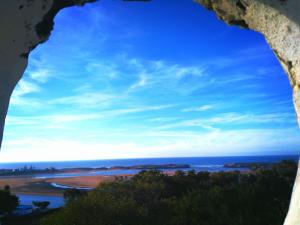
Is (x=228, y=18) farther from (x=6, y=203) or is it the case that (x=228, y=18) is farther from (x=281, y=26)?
(x=6, y=203)

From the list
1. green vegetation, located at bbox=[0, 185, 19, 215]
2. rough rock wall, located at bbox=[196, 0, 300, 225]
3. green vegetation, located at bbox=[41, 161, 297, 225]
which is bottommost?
green vegetation, located at bbox=[0, 185, 19, 215]

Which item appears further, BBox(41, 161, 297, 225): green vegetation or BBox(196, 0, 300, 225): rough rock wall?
BBox(41, 161, 297, 225): green vegetation

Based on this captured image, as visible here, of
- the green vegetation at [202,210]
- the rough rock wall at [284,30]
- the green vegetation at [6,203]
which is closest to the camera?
the rough rock wall at [284,30]

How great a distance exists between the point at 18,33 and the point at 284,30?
271 cm

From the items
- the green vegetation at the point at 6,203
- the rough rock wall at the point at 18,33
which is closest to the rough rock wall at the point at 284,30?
the rough rock wall at the point at 18,33

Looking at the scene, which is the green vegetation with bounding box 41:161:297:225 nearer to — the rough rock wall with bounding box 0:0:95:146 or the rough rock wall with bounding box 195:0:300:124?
the rough rock wall with bounding box 195:0:300:124

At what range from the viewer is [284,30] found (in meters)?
3.41

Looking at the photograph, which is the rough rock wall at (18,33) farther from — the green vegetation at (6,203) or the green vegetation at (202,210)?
the green vegetation at (6,203)

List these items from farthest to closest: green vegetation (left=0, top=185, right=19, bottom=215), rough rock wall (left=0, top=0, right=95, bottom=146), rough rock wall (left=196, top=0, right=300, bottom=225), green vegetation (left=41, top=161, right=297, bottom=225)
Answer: green vegetation (left=0, top=185, right=19, bottom=215)
green vegetation (left=41, top=161, right=297, bottom=225)
rough rock wall (left=0, top=0, right=95, bottom=146)
rough rock wall (left=196, top=0, right=300, bottom=225)

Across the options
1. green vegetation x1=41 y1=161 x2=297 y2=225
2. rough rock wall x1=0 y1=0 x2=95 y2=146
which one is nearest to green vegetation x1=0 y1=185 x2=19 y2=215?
green vegetation x1=41 y1=161 x2=297 y2=225

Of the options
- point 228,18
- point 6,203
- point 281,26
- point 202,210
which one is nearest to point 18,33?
point 228,18

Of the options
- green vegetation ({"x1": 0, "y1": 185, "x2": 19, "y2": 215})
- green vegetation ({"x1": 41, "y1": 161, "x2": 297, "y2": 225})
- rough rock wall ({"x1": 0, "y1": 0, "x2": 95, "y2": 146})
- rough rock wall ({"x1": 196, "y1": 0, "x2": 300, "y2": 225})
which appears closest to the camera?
rough rock wall ({"x1": 196, "y1": 0, "x2": 300, "y2": 225})

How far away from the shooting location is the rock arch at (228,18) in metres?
3.37

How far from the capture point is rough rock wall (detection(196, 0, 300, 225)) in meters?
3.33
